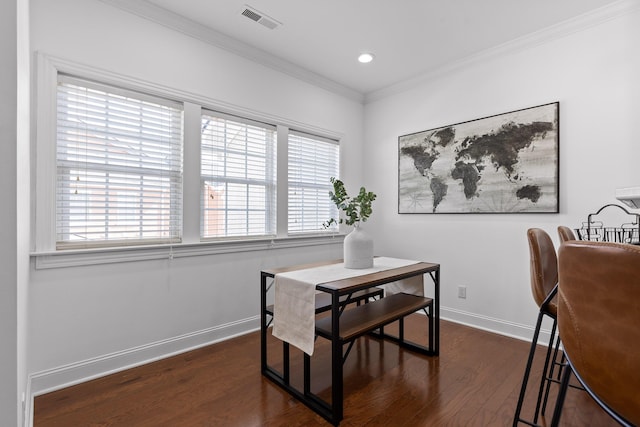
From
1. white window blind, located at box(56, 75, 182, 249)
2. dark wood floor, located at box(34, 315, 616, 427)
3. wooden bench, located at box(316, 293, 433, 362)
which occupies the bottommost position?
dark wood floor, located at box(34, 315, 616, 427)

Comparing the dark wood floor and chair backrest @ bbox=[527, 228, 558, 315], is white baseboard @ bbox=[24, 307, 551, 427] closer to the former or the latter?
the dark wood floor

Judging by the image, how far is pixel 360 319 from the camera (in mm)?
2094

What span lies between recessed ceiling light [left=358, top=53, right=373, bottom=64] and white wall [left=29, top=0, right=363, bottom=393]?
79 centimetres

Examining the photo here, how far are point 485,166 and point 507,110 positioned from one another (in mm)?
544

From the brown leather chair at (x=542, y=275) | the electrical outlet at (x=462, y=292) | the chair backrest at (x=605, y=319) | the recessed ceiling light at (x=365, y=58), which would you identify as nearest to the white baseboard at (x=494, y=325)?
the electrical outlet at (x=462, y=292)

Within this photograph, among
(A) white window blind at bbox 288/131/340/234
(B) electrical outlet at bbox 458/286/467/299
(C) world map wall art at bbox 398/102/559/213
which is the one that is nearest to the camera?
(C) world map wall art at bbox 398/102/559/213

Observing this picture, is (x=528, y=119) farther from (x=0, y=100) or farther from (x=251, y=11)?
(x=0, y=100)

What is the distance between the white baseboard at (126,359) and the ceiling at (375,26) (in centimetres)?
255

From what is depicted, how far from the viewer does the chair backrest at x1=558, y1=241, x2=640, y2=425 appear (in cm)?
79

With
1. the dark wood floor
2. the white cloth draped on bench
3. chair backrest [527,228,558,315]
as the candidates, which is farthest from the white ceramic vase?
chair backrest [527,228,558,315]

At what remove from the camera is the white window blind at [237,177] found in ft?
9.34

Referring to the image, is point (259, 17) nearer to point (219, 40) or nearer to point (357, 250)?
point (219, 40)

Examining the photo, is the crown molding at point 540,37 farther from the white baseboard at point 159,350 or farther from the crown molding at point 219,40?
the white baseboard at point 159,350

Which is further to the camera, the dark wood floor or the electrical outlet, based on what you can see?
the electrical outlet
